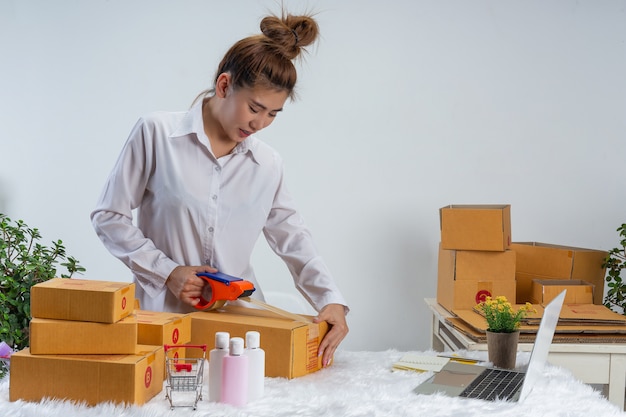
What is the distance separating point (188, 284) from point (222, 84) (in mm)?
534

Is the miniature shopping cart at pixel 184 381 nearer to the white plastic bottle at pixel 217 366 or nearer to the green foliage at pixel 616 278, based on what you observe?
the white plastic bottle at pixel 217 366

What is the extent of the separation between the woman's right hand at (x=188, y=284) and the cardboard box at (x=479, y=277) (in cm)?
119

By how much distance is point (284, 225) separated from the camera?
2.14 m

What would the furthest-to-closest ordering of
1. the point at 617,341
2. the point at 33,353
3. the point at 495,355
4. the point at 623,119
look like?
the point at 623,119
the point at 617,341
the point at 495,355
the point at 33,353

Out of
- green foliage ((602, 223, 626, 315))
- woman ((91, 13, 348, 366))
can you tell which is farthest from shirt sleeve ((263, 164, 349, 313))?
green foliage ((602, 223, 626, 315))

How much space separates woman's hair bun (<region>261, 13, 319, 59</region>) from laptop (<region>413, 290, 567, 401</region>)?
88 centimetres

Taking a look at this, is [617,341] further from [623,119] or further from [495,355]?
[623,119]

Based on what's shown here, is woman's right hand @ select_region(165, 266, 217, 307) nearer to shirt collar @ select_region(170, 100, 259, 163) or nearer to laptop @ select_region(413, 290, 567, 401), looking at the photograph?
shirt collar @ select_region(170, 100, 259, 163)

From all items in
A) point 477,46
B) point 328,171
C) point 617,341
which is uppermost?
point 477,46

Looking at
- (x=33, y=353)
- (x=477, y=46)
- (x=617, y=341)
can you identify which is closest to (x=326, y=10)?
(x=477, y=46)

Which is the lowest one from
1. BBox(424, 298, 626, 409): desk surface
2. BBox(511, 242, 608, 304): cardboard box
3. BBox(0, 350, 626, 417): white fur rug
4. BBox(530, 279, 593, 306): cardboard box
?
BBox(424, 298, 626, 409): desk surface

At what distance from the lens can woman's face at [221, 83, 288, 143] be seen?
6.20ft

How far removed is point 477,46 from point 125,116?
5.24 feet

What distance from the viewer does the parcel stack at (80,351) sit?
4.36 feet
